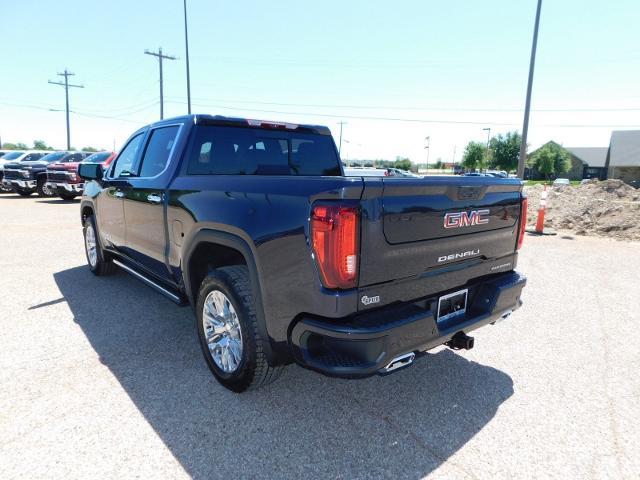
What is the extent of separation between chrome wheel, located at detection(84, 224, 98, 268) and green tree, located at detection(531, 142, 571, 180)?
238ft

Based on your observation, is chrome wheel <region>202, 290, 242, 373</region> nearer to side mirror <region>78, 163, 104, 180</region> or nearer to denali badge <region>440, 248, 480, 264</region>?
denali badge <region>440, 248, 480, 264</region>

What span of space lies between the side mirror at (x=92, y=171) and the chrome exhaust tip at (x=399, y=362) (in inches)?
158

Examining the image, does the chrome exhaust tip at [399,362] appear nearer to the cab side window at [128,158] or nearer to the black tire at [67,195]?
the cab side window at [128,158]

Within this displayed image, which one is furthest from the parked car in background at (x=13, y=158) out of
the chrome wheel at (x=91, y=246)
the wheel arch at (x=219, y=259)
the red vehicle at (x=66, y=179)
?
the wheel arch at (x=219, y=259)

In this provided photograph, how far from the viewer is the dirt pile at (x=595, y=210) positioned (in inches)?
420

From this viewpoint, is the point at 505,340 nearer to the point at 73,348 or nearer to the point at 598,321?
the point at 598,321

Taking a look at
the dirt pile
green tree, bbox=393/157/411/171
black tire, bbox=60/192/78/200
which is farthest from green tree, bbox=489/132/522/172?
black tire, bbox=60/192/78/200

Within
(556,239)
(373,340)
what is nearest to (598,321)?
(373,340)

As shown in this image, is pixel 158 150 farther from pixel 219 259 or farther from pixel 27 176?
pixel 27 176

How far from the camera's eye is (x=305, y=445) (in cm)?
238

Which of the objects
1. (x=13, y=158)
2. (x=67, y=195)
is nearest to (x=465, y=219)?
(x=67, y=195)

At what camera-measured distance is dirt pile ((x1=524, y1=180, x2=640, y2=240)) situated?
35.0ft

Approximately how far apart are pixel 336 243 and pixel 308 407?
132 cm

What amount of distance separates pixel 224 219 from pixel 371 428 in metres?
1.59
